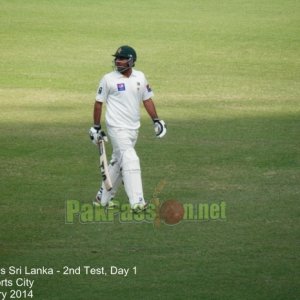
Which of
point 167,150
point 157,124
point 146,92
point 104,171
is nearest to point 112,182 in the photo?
point 104,171

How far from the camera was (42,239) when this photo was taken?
1352 cm

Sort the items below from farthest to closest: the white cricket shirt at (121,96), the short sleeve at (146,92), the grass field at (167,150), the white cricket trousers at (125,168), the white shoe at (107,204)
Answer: the white shoe at (107,204) < the short sleeve at (146,92) < the white cricket shirt at (121,96) < the white cricket trousers at (125,168) < the grass field at (167,150)

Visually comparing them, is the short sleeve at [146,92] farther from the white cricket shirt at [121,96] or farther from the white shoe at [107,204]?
the white shoe at [107,204]

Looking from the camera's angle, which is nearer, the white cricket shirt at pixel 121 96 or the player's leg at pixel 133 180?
the player's leg at pixel 133 180

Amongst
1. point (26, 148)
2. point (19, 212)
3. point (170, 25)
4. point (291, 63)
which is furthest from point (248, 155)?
point (170, 25)

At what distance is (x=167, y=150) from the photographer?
1912 centimetres

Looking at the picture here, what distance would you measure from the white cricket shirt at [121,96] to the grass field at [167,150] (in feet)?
4.36

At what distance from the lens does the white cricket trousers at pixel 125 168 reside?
14523mm

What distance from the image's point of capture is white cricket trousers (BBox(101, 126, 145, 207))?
14.5 metres

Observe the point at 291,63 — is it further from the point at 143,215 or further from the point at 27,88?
the point at 143,215

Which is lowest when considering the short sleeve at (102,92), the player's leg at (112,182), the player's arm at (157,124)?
the player's leg at (112,182)

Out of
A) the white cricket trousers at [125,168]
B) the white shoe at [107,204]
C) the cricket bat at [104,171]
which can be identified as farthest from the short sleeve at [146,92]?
the white shoe at [107,204]

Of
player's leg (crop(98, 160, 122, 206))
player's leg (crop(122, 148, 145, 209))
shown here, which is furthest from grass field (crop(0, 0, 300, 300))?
player's leg (crop(98, 160, 122, 206))

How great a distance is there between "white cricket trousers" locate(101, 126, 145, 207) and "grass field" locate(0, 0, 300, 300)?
1.79 ft
